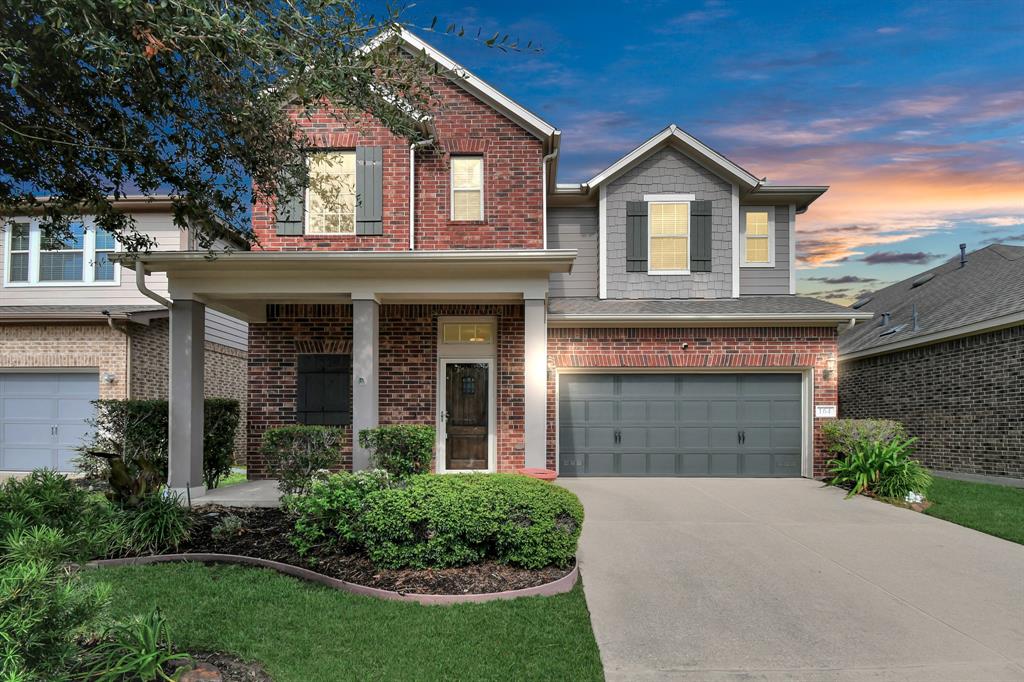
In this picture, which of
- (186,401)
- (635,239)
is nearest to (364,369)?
(186,401)

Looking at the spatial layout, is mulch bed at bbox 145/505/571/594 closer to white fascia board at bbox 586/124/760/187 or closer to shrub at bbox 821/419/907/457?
shrub at bbox 821/419/907/457

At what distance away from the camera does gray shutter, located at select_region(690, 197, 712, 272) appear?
41.0 feet

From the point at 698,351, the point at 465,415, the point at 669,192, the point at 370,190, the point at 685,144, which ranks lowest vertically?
the point at 465,415

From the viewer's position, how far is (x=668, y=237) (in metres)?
12.6

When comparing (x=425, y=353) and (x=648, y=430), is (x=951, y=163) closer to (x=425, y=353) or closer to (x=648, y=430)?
(x=648, y=430)

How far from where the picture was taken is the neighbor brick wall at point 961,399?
10.8 meters

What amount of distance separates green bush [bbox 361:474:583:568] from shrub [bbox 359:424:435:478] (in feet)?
8.66

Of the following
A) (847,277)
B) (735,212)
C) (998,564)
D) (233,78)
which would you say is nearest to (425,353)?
(233,78)

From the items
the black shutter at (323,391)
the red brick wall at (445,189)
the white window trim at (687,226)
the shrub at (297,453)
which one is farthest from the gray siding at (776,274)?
the shrub at (297,453)

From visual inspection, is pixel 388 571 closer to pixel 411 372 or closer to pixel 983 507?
pixel 411 372

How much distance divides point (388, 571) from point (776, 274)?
10.6 meters

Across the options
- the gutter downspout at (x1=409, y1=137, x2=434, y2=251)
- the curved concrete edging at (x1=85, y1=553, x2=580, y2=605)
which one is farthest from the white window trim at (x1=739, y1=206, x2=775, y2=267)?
the curved concrete edging at (x1=85, y1=553, x2=580, y2=605)

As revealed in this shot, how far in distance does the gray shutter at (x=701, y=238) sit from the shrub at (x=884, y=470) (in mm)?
4479

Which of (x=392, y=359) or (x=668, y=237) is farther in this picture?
(x=668, y=237)
